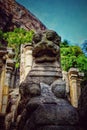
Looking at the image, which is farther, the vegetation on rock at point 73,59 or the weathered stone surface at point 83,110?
the vegetation on rock at point 73,59

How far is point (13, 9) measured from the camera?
4100cm

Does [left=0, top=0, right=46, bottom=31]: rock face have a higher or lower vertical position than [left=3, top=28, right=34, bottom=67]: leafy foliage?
higher

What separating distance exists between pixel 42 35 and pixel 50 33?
0.16m

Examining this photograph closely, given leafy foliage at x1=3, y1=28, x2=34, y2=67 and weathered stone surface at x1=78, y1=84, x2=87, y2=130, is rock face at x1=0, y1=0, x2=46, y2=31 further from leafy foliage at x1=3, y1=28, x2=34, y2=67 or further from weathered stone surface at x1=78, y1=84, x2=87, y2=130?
weathered stone surface at x1=78, y1=84, x2=87, y2=130

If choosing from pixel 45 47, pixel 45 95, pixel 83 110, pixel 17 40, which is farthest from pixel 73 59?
pixel 83 110

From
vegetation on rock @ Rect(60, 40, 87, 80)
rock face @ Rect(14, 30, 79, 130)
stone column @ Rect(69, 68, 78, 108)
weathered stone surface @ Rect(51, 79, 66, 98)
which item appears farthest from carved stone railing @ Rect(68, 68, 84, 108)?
vegetation on rock @ Rect(60, 40, 87, 80)

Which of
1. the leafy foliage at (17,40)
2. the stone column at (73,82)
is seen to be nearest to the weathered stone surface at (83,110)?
the stone column at (73,82)

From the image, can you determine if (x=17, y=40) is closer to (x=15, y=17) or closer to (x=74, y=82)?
(x=15, y=17)

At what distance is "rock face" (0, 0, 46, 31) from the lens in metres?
36.1

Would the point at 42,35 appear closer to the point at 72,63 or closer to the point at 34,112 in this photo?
the point at 34,112

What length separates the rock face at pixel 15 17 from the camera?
36.1 m

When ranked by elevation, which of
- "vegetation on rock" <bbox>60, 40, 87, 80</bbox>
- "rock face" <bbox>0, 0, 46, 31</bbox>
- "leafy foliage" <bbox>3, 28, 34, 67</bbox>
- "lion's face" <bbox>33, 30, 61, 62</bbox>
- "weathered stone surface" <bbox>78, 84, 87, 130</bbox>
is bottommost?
"weathered stone surface" <bbox>78, 84, 87, 130</bbox>

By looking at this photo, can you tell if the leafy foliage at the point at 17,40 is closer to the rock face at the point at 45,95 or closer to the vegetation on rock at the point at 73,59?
the vegetation on rock at the point at 73,59

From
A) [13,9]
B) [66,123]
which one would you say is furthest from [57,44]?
[13,9]
